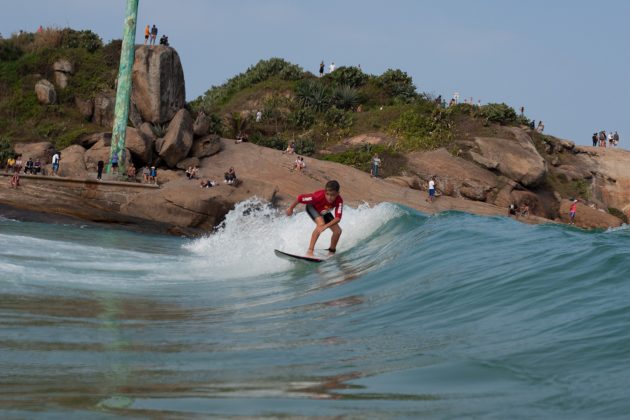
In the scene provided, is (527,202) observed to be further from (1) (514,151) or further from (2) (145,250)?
(2) (145,250)

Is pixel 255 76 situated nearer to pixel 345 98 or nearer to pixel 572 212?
pixel 345 98

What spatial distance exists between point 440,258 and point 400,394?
741cm

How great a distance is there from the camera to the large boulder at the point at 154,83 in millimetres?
40469

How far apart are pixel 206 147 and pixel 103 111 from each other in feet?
19.2

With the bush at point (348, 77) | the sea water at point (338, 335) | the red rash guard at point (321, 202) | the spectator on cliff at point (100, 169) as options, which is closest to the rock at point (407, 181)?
the spectator on cliff at point (100, 169)

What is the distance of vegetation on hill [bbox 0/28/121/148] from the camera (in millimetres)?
40062

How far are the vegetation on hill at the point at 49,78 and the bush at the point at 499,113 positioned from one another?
2145 centimetres

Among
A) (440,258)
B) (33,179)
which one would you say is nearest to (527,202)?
(33,179)

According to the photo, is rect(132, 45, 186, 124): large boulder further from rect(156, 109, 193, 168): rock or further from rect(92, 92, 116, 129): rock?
rect(156, 109, 193, 168): rock

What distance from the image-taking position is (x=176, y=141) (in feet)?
123

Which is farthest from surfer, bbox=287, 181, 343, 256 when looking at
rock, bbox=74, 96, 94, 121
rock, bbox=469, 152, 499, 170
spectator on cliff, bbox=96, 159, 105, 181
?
rock, bbox=469, 152, 499, 170

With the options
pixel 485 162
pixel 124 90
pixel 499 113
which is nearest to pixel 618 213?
pixel 499 113

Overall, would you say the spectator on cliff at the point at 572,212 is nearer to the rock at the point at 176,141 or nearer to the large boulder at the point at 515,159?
the large boulder at the point at 515,159

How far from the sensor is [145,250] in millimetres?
19969
